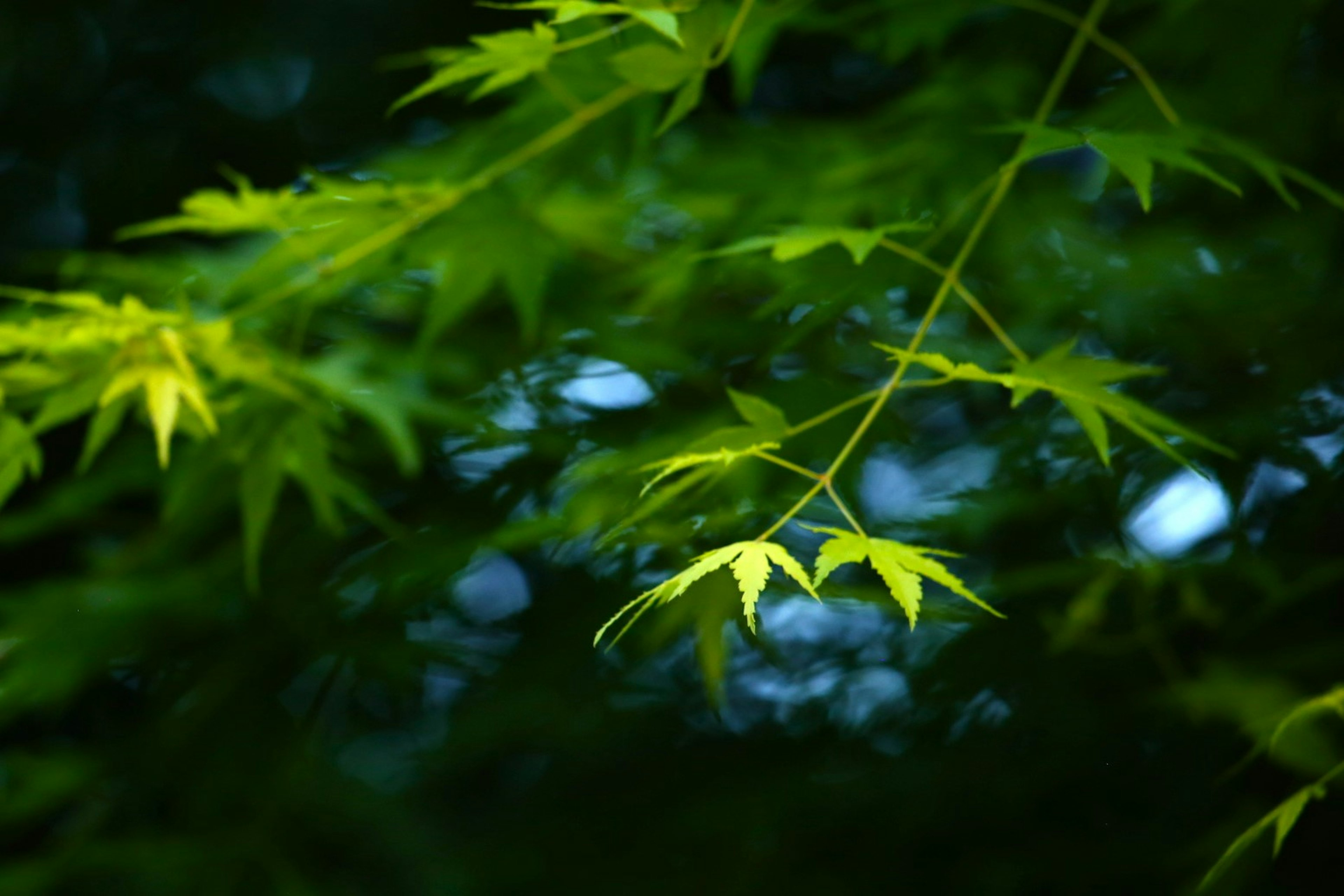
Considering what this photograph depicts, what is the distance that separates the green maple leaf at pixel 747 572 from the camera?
386mm

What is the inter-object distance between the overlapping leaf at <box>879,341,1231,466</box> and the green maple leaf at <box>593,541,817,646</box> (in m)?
0.11

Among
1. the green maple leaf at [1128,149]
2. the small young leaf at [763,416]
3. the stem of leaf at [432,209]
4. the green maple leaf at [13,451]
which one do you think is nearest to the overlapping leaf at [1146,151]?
the green maple leaf at [1128,149]

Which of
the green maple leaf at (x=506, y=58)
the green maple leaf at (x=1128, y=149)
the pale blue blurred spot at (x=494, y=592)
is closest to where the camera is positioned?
the green maple leaf at (x=1128, y=149)

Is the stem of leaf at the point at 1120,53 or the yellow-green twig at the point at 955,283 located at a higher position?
the stem of leaf at the point at 1120,53

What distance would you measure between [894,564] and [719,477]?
0.22 metres

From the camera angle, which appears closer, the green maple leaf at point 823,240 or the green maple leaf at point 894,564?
the green maple leaf at point 894,564

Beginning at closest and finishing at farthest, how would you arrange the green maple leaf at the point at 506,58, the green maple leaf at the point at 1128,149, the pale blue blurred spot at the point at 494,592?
the green maple leaf at the point at 1128,149 < the green maple leaf at the point at 506,58 < the pale blue blurred spot at the point at 494,592

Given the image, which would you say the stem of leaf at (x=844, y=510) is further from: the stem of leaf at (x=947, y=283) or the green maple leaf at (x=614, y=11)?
the green maple leaf at (x=614, y=11)

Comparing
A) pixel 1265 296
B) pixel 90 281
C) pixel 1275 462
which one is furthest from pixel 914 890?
pixel 90 281

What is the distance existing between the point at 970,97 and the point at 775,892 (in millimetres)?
813

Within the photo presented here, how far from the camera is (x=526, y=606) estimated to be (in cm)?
127

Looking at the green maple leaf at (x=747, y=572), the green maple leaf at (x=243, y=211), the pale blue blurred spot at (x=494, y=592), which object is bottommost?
the pale blue blurred spot at (x=494, y=592)

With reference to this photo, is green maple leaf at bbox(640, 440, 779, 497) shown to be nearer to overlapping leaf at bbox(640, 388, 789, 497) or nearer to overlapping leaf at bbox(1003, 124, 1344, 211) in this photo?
overlapping leaf at bbox(640, 388, 789, 497)

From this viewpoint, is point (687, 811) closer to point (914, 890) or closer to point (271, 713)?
point (914, 890)
